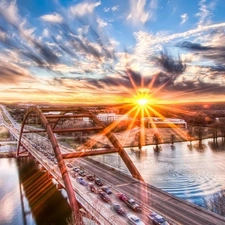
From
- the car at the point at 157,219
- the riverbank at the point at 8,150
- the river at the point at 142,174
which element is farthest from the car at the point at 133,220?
the riverbank at the point at 8,150

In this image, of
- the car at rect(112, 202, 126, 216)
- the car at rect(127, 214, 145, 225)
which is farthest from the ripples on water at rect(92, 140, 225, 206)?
the car at rect(127, 214, 145, 225)

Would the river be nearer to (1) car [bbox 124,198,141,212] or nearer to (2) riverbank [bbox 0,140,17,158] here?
(2) riverbank [bbox 0,140,17,158]

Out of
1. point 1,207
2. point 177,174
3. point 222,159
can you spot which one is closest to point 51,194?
point 1,207

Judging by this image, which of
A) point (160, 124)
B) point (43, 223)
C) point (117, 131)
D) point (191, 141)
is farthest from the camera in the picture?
point (160, 124)

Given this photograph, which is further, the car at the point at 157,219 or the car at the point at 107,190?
the car at the point at 107,190

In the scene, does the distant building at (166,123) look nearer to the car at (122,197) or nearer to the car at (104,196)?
the car at (104,196)

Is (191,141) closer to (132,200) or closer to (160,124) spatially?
(160,124)

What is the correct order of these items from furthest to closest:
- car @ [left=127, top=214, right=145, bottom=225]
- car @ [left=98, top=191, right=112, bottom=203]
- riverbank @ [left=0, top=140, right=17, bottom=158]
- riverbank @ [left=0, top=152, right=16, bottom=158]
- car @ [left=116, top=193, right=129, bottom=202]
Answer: riverbank @ [left=0, top=140, right=17, bottom=158] < riverbank @ [left=0, top=152, right=16, bottom=158] < car @ [left=98, top=191, right=112, bottom=203] < car @ [left=116, top=193, right=129, bottom=202] < car @ [left=127, top=214, right=145, bottom=225]
